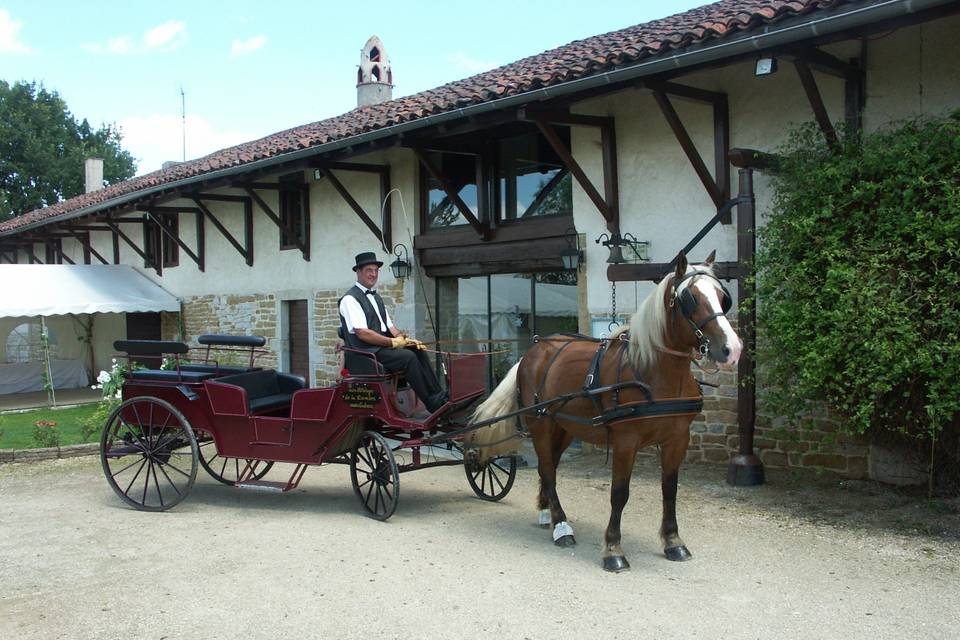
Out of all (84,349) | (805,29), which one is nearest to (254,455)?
(805,29)

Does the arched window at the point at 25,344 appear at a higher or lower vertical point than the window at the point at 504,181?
lower

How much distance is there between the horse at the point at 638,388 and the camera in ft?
14.7

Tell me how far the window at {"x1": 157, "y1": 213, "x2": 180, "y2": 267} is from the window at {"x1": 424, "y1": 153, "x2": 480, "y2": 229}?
7.44 m

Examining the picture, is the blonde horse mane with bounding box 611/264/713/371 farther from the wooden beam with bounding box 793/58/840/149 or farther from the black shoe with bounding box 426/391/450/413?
the wooden beam with bounding box 793/58/840/149

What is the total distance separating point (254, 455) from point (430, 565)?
2140mm

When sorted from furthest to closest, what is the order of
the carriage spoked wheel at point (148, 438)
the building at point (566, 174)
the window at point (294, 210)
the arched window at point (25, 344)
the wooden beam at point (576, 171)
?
1. the arched window at point (25, 344)
2. the window at point (294, 210)
3. the wooden beam at point (576, 171)
4. the building at point (566, 174)
5. the carriage spoked wheel at point (148, 438)

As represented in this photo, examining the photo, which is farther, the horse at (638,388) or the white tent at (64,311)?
the white tent at (64,311)

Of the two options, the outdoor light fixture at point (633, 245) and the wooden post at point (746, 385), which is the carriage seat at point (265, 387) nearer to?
the outdoor light fixture at point (633, 245)

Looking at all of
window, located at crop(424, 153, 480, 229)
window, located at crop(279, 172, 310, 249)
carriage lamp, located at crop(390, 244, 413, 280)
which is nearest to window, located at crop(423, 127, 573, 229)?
window, located at crop(424, 153, 480, 229)

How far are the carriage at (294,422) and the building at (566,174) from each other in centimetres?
108

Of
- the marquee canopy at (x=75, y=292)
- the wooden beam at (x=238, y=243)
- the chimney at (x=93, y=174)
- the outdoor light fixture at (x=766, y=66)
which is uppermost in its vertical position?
the chimney at (x=93, y=174)

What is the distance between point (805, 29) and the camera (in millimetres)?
5777

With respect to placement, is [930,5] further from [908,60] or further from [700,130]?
[700,130]

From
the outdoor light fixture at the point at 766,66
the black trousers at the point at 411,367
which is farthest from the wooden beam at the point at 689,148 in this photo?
the black trousers at the point at 411,367
